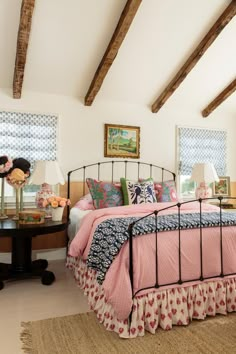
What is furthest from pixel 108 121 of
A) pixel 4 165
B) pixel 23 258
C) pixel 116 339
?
pixel 116 339

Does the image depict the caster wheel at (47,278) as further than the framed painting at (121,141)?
No

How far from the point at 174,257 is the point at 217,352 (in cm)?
62

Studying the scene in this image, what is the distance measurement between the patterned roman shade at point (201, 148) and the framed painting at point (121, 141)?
0.79m

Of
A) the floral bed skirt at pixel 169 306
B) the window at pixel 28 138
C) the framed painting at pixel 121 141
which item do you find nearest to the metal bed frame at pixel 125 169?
the framed painting at pixel 121 141

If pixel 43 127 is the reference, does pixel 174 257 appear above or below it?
below

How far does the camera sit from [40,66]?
11.8 ft

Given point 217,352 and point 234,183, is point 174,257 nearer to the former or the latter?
point 217,352

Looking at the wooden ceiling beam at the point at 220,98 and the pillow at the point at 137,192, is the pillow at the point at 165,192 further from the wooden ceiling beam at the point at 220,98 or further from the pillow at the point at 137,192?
the wooden ceiling beam at the point at 220,98

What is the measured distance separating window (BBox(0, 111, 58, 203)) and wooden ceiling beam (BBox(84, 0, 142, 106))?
2.03ft

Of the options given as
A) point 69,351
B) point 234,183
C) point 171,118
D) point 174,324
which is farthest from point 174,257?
point 234,183

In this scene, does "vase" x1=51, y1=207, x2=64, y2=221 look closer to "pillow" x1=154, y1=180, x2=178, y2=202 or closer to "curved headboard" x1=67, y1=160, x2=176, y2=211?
"curved headboard" x1=67, y1=160, x2=176, y2=211

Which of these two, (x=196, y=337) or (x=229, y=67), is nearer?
(x=196, y=337)

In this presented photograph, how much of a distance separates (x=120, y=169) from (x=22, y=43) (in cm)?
207

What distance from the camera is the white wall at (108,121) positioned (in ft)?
13.2
